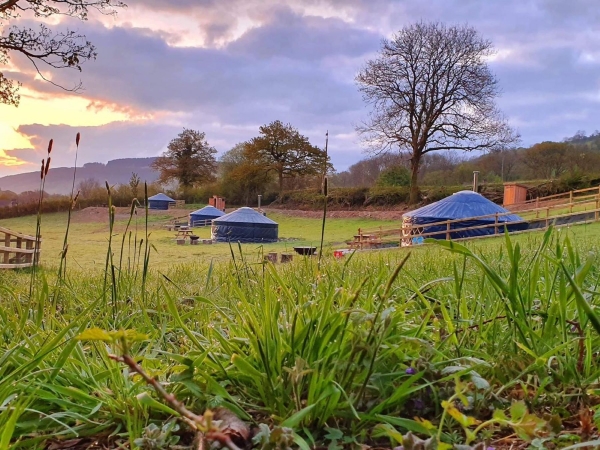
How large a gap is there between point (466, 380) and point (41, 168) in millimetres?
1083

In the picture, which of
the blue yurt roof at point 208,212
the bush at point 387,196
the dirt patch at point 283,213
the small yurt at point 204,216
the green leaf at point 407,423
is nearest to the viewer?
the green leaf at point 407,423

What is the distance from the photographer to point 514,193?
1927 centimetres

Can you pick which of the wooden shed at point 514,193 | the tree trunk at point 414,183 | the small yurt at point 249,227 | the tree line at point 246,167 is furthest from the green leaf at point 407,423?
the tree line at point 246,167

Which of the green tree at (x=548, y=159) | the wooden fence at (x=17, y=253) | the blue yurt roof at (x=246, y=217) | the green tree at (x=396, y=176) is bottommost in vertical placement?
the wooden fence at (x=17, y=253)

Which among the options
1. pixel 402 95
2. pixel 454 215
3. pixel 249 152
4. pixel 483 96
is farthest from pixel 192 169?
pixel 454 215

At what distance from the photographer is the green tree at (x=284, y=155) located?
30886 mm

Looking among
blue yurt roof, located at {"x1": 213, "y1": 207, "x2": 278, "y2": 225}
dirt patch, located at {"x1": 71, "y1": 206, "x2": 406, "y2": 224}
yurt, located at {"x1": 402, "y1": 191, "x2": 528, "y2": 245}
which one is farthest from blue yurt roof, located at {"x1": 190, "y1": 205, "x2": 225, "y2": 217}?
yurt, located at {"x1": 402, "y1": 191, "x2": 528, "y2": 245}

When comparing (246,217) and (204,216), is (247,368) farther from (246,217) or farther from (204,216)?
(204,216)

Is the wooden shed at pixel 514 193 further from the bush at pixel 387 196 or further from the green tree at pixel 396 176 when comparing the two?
the green tree at pixel 396 176

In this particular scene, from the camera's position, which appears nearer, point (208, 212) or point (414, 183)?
point (414, 183)

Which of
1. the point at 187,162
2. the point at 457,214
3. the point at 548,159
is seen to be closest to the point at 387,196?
the point at 548,159

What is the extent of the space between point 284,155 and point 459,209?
19.4 metres

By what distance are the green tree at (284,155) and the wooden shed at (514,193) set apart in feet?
45.0

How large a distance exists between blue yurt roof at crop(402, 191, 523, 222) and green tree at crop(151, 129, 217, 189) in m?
21.2
